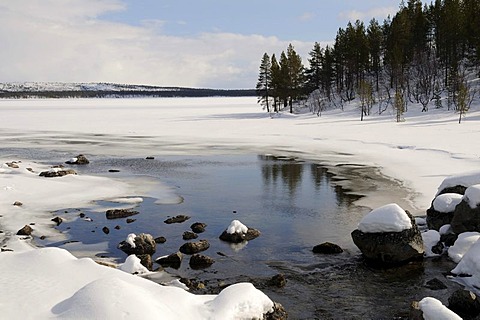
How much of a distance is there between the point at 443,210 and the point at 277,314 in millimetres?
7814

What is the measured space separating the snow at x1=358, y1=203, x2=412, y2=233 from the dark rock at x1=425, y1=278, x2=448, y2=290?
173 centimetres

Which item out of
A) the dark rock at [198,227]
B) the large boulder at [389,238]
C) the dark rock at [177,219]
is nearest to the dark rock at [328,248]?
the large boulder at [389,238]

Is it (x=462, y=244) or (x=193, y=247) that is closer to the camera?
(x=462, y=244)

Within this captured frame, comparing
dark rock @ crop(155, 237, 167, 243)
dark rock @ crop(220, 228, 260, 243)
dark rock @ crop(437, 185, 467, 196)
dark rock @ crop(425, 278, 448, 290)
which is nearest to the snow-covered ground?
dark rock @ crop(437, 185, 467, 196)

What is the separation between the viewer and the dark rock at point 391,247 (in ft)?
41.3

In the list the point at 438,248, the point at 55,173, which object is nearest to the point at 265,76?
the point at 55,173

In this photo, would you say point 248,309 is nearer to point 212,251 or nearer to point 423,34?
point 212,251

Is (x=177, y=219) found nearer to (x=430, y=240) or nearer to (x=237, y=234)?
(x=237, y=234)

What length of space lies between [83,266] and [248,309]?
364 cm

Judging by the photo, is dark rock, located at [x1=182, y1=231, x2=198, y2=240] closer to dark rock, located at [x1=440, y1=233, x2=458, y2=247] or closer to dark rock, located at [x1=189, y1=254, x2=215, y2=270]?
dark rock, located at [x1=189, y1=254, x2=215, y2=270]

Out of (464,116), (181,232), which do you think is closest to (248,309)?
(181,232)

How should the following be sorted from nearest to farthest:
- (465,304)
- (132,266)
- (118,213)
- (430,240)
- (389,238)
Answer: (465,304) < (132,266) < (389,238) < (430,240) < (118,213)

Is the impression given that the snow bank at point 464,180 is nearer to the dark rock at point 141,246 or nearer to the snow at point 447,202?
the snow at point 447,202

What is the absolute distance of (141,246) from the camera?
13438 millimetres
